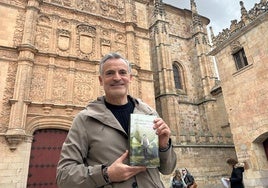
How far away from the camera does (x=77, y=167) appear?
1.13 m

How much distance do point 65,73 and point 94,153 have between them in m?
9.28

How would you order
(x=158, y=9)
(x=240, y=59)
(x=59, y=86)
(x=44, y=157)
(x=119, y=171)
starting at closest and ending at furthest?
1. (x=119, y=171)
2. (x=44, y=157)
3. (x=240, y=59)
4. (x=59, y=86)
5. (x=158, y=9)

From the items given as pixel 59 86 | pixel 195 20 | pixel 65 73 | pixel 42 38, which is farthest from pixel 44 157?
pixel 195 20

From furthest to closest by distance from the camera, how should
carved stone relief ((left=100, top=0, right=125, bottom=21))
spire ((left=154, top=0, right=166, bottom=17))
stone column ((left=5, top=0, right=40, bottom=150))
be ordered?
1. spire ((left=154, top=0, right=166, bottom=17))
2. carved stone relief ((left=100, top=0, right=125, bottom=21))
3. stone column ((left=5, top=0, right=40, bottom=150))

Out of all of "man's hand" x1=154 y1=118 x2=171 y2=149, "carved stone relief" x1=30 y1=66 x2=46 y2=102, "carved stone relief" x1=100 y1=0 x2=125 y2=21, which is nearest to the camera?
"man's hand" x1=154 y1=118 x2=171 y2=149

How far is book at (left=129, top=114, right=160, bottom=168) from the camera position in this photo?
1.14 m

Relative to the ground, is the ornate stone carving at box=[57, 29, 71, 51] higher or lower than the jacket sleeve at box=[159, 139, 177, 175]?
higher

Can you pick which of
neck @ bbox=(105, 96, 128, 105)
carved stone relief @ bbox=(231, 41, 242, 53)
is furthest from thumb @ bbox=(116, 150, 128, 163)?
carved stone relief @ bbox=(231, 41, 242, 53)

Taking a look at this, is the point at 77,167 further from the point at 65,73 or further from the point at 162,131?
the point at 65,73

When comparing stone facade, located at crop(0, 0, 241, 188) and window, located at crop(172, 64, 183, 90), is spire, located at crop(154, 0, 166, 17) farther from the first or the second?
window, located at crop(172, 64, 183, 90)

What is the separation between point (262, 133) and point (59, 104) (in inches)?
318

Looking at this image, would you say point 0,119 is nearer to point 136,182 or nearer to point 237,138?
point 136,182

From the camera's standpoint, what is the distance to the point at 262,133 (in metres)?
7.48

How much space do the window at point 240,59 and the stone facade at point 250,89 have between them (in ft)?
0.26
